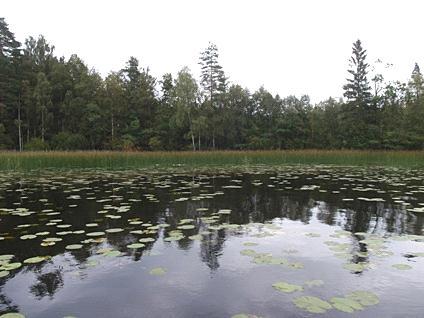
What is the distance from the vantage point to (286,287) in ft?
9.95

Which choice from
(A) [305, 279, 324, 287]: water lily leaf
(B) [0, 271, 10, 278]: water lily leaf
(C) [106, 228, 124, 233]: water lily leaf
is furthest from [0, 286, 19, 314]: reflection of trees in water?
(A) [305, 279, 324, 287]: water lily leaf

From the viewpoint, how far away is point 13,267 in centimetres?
358

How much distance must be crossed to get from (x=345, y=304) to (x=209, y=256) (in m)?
1.68

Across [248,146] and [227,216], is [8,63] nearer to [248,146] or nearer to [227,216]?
[248,146]

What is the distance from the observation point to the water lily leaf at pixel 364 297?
276cm

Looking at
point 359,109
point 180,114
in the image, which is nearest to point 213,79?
point 180,114

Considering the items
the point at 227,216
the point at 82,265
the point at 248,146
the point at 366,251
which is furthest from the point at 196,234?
the point at 248,146

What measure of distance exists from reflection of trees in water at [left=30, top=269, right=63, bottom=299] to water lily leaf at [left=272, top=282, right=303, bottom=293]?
195 centimetres

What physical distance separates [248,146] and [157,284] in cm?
3925

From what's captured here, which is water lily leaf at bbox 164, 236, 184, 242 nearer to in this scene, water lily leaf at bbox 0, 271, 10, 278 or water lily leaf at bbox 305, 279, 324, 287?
water lily leaf at bbox 0, 271, 10, 278

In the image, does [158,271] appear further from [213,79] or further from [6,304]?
[213,79]

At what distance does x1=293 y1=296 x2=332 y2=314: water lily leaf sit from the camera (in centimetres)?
262

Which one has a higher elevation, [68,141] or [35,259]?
[68,141]

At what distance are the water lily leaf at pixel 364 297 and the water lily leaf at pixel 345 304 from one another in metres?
0.06
